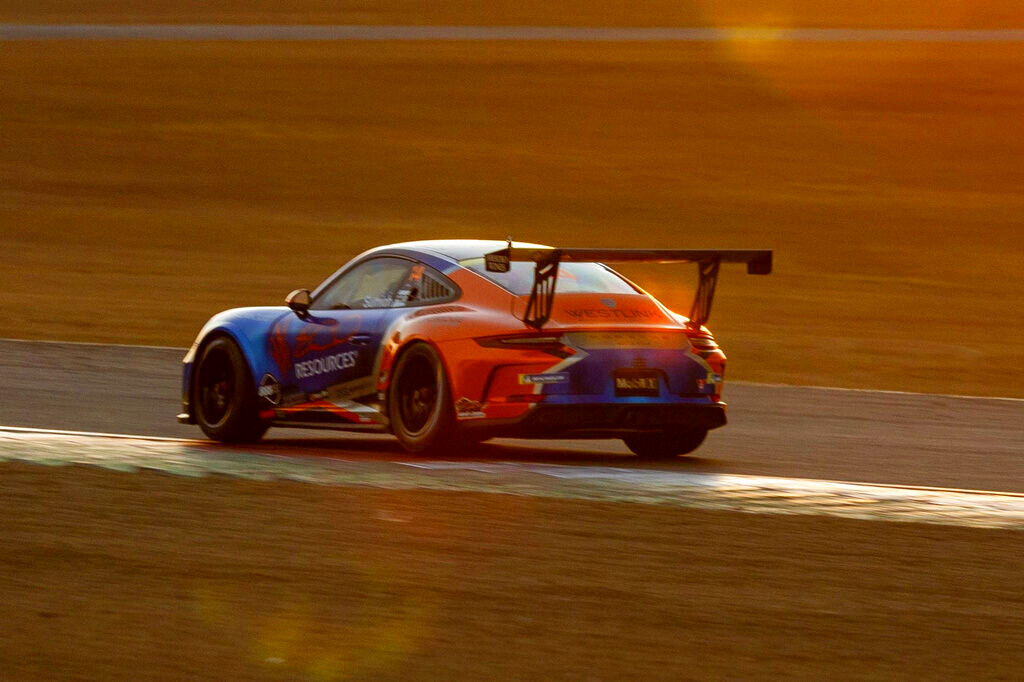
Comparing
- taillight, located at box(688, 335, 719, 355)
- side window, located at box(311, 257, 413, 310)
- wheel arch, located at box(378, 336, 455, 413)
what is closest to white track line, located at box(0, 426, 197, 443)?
side window, located at box(311, 257, 413, 310)

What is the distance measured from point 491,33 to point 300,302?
35.7 meters

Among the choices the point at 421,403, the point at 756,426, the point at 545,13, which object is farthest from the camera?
the point at 545,13

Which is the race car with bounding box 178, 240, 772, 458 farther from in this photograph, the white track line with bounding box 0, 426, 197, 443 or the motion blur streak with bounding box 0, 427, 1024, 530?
the motion blur streak with bounding box 0, 427, 1024, 530

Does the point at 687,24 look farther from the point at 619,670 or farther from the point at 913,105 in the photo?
the point at 619,670

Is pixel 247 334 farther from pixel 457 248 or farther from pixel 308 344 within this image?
pixel 457 248

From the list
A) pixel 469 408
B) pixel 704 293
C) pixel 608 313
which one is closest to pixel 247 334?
pixel 469 408

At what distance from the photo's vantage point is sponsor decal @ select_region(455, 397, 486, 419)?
9469mm

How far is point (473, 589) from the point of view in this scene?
5.88 metres

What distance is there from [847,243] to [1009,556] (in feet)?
67.5

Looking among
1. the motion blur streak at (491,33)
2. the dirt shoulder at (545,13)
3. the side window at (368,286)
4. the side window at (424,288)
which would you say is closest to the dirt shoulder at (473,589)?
the side window at (424,288)

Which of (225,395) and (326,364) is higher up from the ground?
(326,364)

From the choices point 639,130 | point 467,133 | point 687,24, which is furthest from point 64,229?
point 687,24

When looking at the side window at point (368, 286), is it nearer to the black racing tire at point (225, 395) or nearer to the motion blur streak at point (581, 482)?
the black racing tire at point (225, 395)

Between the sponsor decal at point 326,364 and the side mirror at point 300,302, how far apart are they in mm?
349
